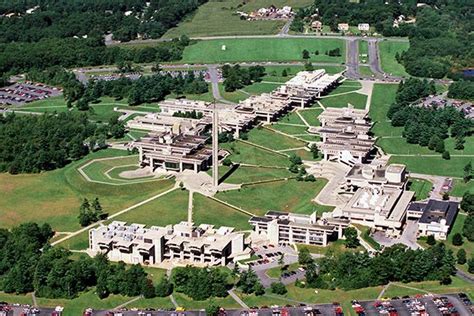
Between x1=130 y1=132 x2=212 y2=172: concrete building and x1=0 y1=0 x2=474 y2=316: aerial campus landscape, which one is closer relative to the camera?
x1=0 y1=0 x2=474 y2=316: aerial campus landscape

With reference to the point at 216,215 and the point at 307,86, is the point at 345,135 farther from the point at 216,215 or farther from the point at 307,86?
the point at 216,215

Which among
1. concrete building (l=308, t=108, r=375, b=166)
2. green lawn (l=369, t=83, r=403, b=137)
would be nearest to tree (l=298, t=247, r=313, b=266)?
concrete building (l=308, t=108, r=375, b=166)

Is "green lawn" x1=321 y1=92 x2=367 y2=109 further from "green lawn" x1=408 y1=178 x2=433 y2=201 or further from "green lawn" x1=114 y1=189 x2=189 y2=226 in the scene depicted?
"green lawn" x1=114 y1=189 x2=189 y2=226

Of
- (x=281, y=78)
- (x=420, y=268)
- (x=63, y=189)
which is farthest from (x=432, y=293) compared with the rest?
(x=281, y=78)

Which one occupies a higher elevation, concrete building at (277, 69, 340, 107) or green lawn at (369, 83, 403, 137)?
concrete building at (277, 69, 340, 107)

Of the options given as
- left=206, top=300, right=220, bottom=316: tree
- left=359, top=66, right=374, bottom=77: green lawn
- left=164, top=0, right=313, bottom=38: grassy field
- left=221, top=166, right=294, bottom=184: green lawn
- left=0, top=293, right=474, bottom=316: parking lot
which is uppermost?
left=164, top=0, right=313, bottom=38: grassy field

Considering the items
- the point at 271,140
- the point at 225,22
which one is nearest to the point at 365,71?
the point at 271,140
